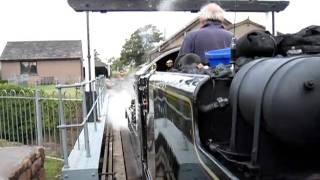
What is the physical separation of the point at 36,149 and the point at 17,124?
22.0 feet

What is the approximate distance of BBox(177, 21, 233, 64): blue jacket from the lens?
474cm

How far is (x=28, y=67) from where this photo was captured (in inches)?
2815

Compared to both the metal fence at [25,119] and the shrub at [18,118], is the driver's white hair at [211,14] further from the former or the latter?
the shrub at [18,118]

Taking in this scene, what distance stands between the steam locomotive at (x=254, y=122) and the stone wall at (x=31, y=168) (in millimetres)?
2551

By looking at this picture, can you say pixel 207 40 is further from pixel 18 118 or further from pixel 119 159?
pixel 18 118

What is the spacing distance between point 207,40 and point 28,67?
69292 millimetres

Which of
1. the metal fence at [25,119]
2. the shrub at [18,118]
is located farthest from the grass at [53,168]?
the shrub at [18,118]

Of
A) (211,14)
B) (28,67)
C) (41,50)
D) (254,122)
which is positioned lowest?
(254,122)

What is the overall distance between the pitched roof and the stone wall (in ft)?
209

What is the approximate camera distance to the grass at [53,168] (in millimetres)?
8619

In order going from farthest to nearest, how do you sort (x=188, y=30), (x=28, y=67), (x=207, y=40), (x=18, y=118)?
(x=28, y=67) → (x=18, y=118) → (x=188, y=30) → (x=207, y=40)

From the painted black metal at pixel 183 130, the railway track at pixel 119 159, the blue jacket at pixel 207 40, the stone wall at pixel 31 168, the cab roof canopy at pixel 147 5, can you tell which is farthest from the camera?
the railway track at pixel 119 159

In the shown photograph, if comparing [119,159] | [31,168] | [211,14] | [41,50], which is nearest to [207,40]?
[211,14]

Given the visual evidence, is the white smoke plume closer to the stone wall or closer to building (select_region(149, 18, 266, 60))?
building (select_region(149, 18, 266, 60))
